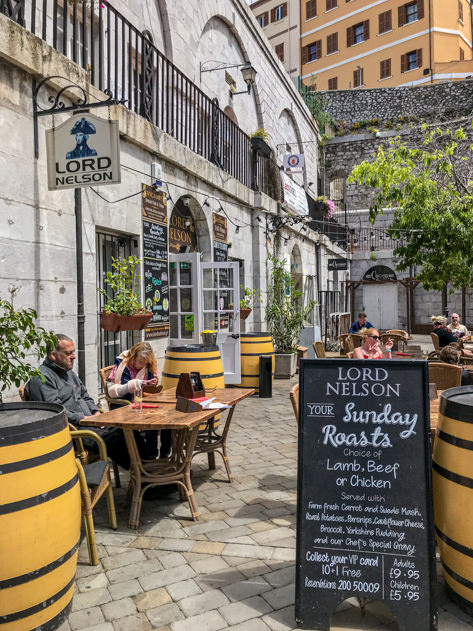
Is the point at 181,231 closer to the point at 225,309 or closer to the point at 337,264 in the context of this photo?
the point at 225,309

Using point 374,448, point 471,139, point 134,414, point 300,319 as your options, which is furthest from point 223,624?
point 471,139

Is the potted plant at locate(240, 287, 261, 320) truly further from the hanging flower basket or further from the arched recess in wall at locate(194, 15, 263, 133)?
the arched recess in wall at locate(194, 15, 263, 133)

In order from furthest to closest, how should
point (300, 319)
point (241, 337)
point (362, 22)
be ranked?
1. point (362, 22)
2. point (300, 319)
3. point (241, 337)

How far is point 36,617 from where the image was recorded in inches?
88.4

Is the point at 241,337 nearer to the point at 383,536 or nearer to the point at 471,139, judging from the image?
the point at 383,536

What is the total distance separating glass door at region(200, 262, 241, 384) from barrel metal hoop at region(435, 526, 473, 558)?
228 inches

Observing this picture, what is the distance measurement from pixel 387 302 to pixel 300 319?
1538 centimetres

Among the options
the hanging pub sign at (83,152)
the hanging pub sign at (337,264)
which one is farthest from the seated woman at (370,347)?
the hanging pub sign at (337,264)

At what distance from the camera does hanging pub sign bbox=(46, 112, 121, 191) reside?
484cm

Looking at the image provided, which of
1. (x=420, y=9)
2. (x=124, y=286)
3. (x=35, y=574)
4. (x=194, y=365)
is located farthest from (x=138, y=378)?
(x=420, y=9)

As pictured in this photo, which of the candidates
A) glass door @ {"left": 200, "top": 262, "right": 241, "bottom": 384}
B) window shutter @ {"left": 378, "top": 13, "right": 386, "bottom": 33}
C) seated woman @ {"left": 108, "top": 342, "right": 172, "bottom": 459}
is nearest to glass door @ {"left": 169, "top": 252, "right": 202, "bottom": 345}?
glass door @ {"left": 200, "top": 262, "right": 241, "bottom": 384}

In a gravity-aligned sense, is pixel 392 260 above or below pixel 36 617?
above

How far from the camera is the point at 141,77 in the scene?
7438mm

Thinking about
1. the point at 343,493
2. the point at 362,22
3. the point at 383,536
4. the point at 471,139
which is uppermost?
the point at 362,22
